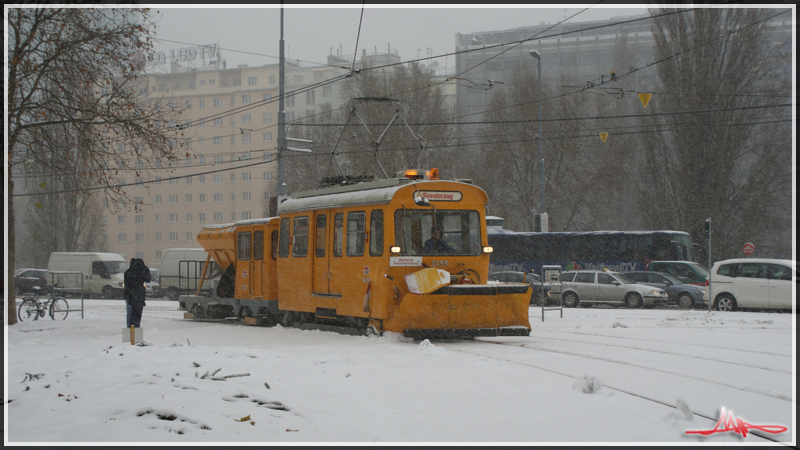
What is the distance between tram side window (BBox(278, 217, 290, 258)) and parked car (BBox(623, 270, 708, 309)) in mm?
17260

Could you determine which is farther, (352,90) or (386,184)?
(352,90)

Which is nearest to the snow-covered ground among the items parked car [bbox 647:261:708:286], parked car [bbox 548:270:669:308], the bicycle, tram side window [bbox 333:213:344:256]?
tram side window [bbox 333:213:344:256]

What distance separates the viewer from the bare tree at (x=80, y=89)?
17.6 meters

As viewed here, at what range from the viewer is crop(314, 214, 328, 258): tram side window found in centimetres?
1617

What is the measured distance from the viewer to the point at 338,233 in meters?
15.7

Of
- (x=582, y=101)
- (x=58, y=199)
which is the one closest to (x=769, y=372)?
(x=582, y=101)

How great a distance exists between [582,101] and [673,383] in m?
42.2

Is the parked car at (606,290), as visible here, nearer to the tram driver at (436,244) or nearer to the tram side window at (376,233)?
the tram driver at (436,244)

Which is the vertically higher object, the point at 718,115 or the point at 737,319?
the point at 718,115

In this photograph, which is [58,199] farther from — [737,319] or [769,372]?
[769,372]

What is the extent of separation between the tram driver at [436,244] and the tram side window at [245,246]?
6.75m

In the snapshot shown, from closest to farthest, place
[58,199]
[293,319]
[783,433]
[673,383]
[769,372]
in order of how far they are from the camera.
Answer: [783,433]
[673,383]
[769,372]
[293,319]
[58,199]

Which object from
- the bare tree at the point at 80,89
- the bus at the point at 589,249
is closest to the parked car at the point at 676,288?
the bus at the point at 589,249

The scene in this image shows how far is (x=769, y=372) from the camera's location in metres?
10.2
